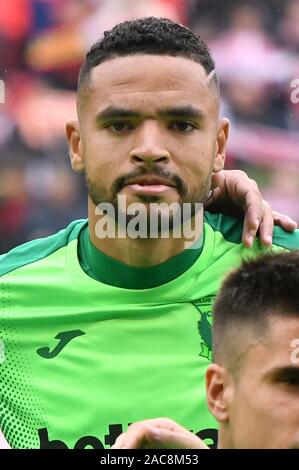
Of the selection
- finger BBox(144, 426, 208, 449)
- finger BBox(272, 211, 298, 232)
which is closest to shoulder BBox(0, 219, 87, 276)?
finger BBox(272, 211, 298, 232)

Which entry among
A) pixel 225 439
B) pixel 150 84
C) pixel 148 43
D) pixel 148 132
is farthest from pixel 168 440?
pixel 148 43

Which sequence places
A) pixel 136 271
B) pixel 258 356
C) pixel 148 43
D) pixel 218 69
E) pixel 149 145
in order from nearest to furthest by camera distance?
pixel 258 356
pixel 149 145
pixel 148 43
pixel 136 271
pixel 218 69

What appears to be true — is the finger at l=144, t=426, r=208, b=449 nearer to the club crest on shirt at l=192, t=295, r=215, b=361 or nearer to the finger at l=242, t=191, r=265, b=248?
the club crest on shirt at l=192, t=295, r=215, b=361

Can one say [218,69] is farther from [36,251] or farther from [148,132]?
[148,132]

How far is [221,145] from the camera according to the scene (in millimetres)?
2309

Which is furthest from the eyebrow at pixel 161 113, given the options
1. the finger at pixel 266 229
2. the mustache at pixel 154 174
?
the finger at pixel 266 229

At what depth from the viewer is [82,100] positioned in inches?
87.4

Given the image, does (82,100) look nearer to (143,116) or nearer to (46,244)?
(143,116)

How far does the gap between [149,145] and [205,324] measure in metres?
0.45

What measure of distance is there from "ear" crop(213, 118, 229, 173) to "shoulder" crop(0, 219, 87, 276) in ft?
1.32

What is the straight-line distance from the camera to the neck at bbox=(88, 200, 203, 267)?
2.23 metres

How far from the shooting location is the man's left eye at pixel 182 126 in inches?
82.2

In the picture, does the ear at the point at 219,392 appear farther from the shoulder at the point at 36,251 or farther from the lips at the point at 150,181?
the shoulder at the point at 36,251

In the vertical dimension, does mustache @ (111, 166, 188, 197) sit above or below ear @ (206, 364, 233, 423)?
above
